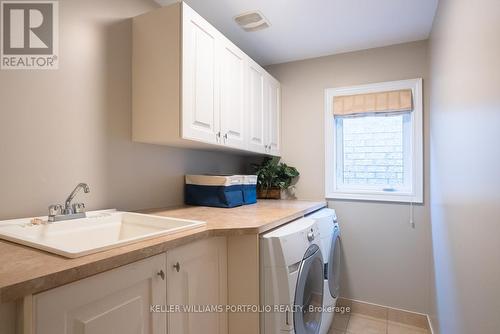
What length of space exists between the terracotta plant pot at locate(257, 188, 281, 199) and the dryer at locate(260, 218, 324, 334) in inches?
44.8

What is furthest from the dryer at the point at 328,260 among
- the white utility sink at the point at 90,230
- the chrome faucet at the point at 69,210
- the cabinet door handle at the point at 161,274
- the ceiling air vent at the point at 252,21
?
the ceiling air vent at the point at 252,21

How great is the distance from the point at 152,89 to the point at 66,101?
443 millimetres

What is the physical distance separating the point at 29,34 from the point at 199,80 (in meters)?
0.83

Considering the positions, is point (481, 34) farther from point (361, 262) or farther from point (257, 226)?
point (361, 262)

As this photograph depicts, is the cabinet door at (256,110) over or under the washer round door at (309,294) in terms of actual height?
over

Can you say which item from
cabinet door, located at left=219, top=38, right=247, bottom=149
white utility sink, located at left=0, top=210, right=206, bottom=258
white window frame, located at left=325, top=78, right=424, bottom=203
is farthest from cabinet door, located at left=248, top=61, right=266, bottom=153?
white utility sink, located at left=0, top=210, right=206, bottom=258

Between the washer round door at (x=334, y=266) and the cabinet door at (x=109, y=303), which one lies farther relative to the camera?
the washer round door at (x=334, y=266)

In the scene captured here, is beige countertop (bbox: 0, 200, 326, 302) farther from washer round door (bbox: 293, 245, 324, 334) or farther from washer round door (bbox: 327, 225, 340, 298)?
washer round door (bbox: 327, 225, 340, 298)

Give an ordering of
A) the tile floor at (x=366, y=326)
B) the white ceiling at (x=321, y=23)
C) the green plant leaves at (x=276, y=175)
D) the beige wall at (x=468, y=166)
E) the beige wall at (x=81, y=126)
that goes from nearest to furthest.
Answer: the beige wall at (x=468, y=166) → the beige wall at (x=81, y=126) → the white ceiling at (x=321, y=23) → the tile floor at (x=366, y=326) → the green plant leaves at (x=276, y=175)

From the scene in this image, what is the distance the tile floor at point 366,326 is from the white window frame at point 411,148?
3.31ft

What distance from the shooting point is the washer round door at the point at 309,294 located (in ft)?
4.92

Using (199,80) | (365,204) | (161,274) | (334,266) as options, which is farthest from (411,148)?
(161,274)

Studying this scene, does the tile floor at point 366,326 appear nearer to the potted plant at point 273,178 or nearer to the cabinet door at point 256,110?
the potted plant at point 273,178

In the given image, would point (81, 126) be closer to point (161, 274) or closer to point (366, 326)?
point (161, 274)
